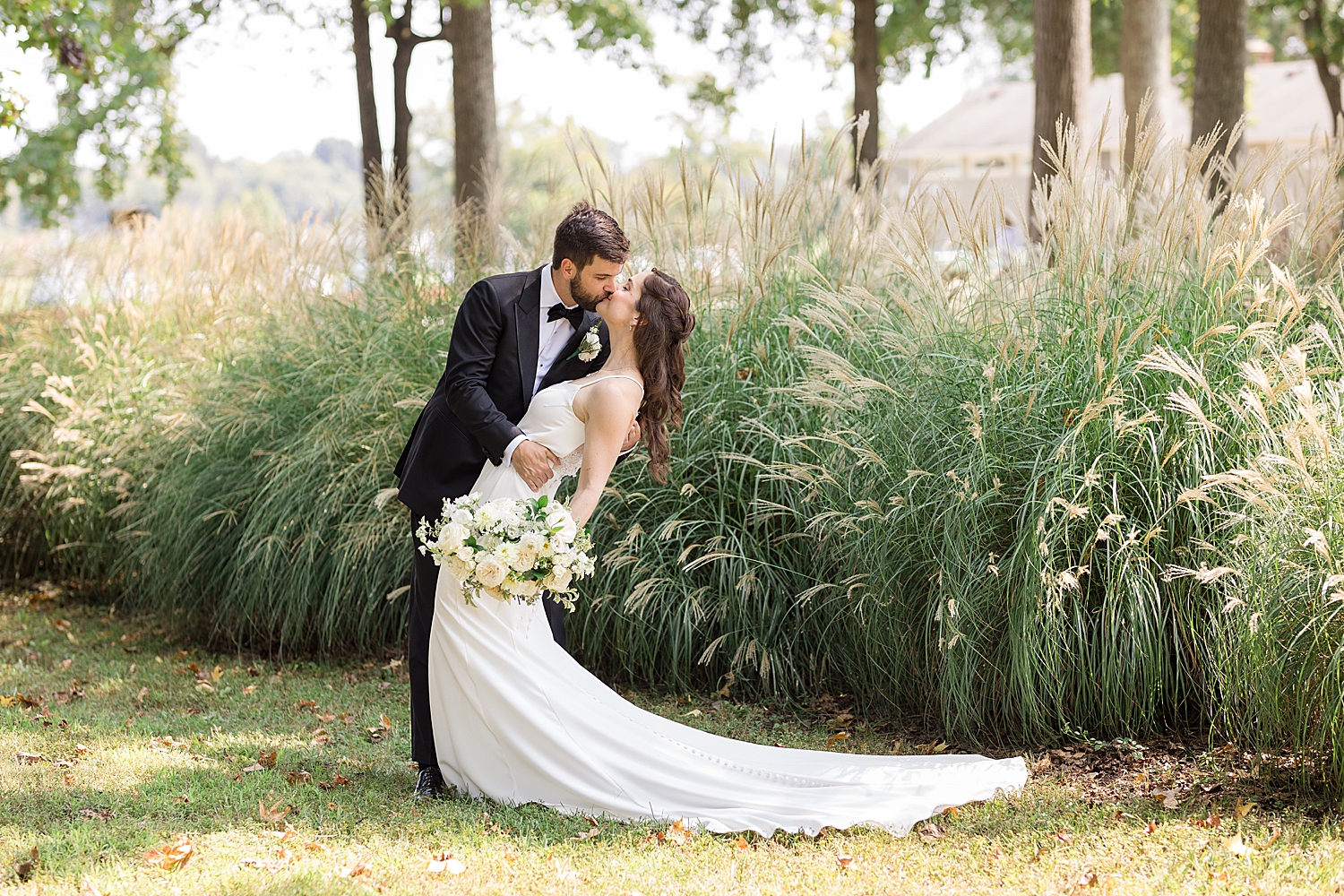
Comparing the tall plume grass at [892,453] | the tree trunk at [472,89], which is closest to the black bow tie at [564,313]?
the tall plume grass at [892,453]

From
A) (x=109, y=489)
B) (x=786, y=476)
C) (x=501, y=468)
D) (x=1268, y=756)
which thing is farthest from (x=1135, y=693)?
(x=109, y=489)

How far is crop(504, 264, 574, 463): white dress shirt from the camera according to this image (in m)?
3.84

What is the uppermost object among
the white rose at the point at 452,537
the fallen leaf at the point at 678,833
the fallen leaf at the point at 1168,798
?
the white rose at the point at 452,537

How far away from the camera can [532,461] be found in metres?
3.56

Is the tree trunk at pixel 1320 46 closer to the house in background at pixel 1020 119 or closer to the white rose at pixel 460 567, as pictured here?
the house in background at pixel 1020 119

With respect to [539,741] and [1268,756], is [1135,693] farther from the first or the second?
[539,741]

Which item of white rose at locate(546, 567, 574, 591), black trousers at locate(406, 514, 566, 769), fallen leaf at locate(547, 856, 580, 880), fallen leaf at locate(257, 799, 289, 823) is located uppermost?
white rose at locate(546, 567, 574, 591)

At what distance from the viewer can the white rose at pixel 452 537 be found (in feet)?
10.7

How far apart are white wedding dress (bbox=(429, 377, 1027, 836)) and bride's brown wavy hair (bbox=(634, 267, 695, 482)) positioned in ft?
0.78

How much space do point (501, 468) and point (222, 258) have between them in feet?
13.7

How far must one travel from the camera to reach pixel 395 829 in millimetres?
3379

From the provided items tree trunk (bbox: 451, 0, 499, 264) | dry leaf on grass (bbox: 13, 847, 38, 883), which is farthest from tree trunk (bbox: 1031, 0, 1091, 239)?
dry leaf on grass (bbox: 13, 847, 38, 883)

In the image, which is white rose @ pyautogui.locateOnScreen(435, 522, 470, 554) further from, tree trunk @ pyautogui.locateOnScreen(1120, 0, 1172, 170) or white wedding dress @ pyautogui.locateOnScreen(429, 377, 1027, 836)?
tree trunk @ pyautogui.locateOnScreen(1120, 0, 1172, 170)

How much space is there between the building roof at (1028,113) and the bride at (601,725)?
19.0 meters
